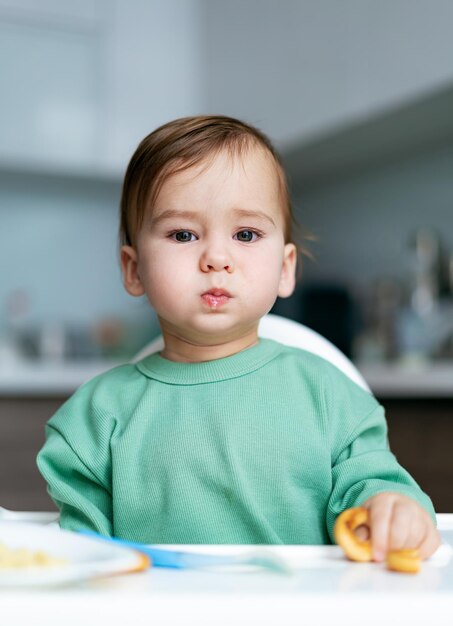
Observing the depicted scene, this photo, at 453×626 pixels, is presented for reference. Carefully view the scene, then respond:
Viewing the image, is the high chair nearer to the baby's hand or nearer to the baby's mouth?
the baby's mouth

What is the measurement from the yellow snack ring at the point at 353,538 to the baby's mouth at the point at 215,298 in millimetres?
281

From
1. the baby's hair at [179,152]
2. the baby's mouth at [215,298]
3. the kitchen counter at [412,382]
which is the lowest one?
the kitchen counter at [412,382]

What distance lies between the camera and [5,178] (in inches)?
A: 141

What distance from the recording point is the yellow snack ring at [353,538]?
56cm

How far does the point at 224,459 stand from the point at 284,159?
2.49 m

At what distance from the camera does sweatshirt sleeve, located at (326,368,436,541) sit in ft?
2.42

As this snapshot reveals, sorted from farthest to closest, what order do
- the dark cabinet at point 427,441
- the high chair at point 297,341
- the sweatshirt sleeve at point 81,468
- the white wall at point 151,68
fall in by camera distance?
the white wall at point 151,68, the dark cabinet at point 427,441, the high chair at point 297,341, the sweatshirt sleeve at point 81,468

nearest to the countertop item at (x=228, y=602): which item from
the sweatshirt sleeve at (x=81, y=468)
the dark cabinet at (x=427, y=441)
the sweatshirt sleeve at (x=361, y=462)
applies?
the sweatshirt sleeve at (x=361, y=462)

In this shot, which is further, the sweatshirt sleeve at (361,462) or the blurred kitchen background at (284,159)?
the blurred kitchen background at (284,159)

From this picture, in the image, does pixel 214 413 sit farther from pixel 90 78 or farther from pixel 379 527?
pixel 90 78

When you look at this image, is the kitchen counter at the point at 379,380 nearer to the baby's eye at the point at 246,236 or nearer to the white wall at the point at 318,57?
the white wall at the point at 318,57

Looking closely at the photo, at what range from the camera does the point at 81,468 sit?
86cm

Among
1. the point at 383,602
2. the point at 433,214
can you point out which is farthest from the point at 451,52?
the point at 383,602

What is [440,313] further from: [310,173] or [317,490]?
[317,490]
